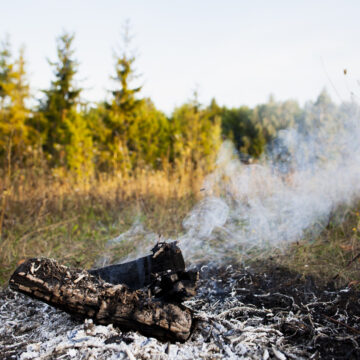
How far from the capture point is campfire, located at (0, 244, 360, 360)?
64.1 inches

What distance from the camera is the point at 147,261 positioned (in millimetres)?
2238

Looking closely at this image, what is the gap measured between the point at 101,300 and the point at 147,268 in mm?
513

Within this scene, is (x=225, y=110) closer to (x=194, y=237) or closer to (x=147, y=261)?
(x=194, y=237)

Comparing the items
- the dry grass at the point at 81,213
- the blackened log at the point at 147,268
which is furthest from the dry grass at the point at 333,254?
the dry grass at the point at 81,213

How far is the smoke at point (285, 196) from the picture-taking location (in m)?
3.53

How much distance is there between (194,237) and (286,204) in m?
1.29

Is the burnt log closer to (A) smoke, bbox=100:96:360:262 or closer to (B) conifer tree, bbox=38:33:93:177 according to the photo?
(A) smoke, bbox=100:96:360:262

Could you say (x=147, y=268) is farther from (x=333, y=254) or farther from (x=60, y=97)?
(x=60, y=97)

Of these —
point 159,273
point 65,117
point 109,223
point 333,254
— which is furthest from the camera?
point 65,117

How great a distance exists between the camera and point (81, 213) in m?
4.68

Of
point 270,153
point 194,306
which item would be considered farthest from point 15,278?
point 270,153

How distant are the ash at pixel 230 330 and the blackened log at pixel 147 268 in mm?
332

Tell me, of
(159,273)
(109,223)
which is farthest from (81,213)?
(159,273)

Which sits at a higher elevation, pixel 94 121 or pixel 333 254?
pixel 94 121
